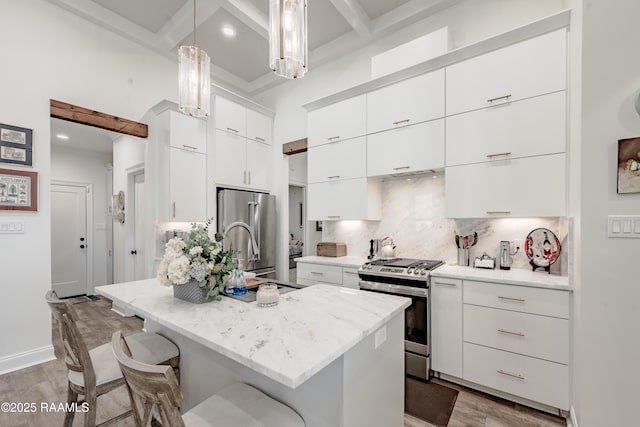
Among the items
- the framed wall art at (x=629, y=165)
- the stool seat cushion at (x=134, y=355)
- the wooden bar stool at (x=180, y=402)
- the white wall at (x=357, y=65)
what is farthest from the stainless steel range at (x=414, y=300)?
the white wall at (x=357, y=65)

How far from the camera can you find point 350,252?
3682 mm

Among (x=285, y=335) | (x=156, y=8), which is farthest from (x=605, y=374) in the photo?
(x=156, y=8)

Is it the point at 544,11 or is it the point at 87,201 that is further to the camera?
the point at 87,201

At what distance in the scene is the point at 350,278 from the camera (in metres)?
3.02

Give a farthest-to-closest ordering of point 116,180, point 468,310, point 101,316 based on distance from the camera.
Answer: point 116,180
point 101,316
point 468,310

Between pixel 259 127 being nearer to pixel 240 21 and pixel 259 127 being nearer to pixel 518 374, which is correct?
pixel 240 21

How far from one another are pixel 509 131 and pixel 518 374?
1.84 metres

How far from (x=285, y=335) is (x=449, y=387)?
194 cm

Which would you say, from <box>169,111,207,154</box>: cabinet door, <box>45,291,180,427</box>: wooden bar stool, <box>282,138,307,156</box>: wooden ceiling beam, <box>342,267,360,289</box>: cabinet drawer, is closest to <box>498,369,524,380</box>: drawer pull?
<box>342,267,360,289</box>: cabinet drawer

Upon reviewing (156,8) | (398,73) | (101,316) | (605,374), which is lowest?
(101,316)

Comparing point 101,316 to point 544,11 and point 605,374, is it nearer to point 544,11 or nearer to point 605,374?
point 605,374

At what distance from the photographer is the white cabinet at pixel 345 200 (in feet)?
10.5

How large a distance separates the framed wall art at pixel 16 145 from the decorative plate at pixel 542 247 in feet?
15.2

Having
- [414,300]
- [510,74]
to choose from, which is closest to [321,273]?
[414,300]
